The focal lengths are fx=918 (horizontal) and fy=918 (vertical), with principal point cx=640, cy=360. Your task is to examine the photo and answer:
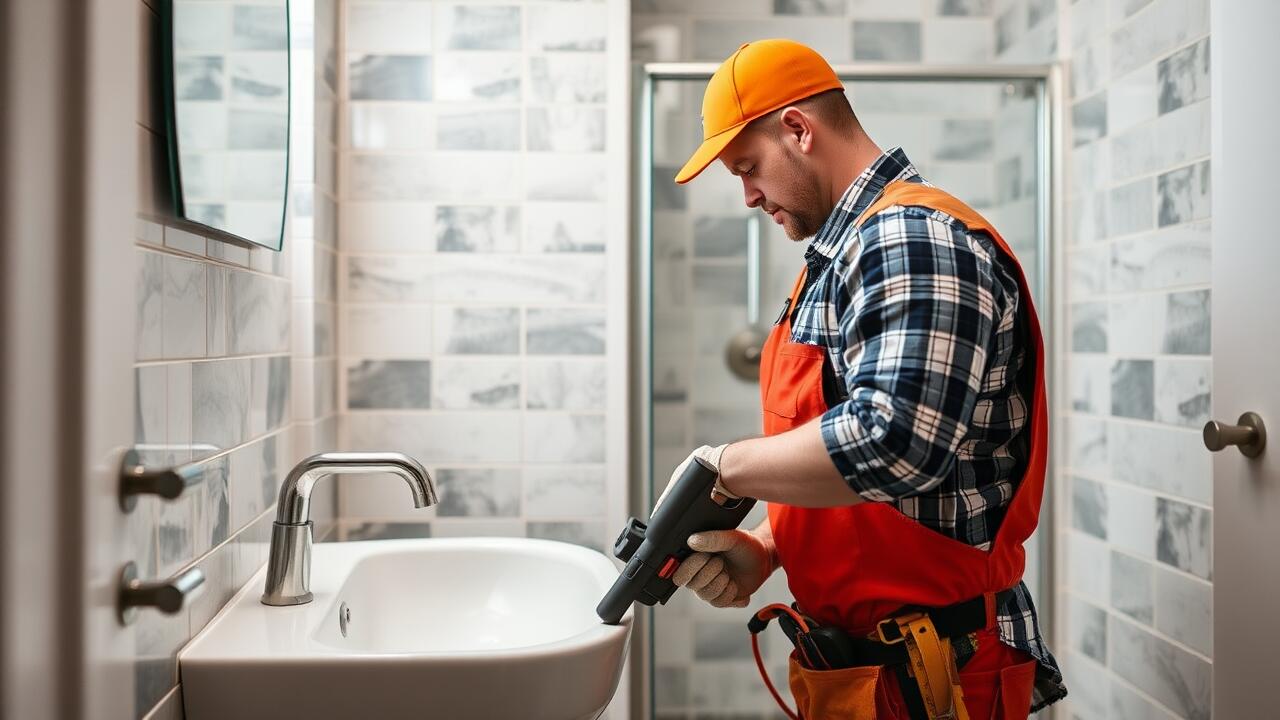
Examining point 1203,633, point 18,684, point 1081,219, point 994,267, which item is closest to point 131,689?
point 18,684

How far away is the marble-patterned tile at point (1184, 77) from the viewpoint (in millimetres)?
1406

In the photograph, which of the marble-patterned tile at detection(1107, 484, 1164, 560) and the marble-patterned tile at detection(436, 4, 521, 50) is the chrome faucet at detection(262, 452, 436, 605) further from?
the marble-patterned tile at detection(1107, 484, 1164, 560)

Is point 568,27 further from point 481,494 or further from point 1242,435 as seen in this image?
point 1242,435

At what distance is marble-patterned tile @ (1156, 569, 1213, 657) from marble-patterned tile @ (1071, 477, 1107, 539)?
203 millimetres

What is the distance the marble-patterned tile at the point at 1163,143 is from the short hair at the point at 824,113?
650mm

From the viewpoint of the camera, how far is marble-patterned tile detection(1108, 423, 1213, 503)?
142cm

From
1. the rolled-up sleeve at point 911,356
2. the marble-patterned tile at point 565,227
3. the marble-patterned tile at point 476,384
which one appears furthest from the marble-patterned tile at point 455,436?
the rolled-up sleeve at point 911,356

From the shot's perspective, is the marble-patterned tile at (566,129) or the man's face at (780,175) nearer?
the man's face at (780,175)

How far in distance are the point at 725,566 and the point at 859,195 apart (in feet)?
1.63

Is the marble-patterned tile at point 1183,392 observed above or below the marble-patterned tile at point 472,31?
below

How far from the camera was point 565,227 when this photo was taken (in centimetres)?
177

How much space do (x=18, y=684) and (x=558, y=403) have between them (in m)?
1.25

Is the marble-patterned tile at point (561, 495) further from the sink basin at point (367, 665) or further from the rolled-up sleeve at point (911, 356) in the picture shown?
the rolled-up sleeve at point (911, 356)

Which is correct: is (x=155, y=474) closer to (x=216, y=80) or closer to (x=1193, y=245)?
(x=216, y=80)
